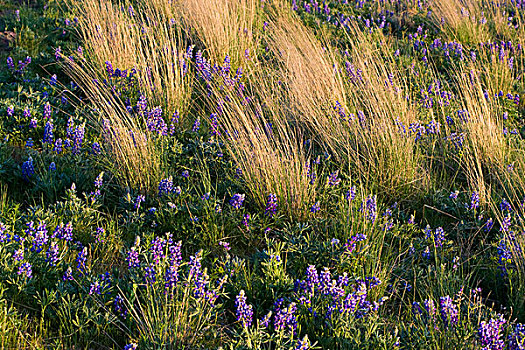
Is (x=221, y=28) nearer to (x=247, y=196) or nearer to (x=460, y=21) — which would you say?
(x=247, y=196)

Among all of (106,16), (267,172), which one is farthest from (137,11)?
(267,172)

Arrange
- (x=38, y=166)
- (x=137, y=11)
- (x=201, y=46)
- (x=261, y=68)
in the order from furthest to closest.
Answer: (x=137, y=11) < (x=201, y=46) < (x=261, y=68) < (x=38, y=166)

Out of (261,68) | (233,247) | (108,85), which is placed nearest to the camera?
(233,247)

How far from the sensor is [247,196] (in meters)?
3.82

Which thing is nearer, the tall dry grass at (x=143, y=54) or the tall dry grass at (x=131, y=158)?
the tall dry grass at (x=131, y=158)

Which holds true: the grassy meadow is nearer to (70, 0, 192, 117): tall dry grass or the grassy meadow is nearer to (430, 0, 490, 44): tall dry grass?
(70, 0, 192, 117): tall dry grass

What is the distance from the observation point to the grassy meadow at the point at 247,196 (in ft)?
9.04

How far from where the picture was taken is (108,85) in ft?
15.6

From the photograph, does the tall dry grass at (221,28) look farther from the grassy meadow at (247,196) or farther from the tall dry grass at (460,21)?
the tall dry grass at (460,21)

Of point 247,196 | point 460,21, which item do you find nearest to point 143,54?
point 247,196

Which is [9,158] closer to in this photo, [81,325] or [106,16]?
[81,325]

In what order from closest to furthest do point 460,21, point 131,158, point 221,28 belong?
point 131,158 → point 221,28 → point 460,21

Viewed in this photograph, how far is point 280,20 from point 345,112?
71.8 inches

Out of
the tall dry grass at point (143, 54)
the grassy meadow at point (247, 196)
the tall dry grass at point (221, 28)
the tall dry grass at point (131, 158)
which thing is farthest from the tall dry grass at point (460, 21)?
the tall dry grass at point (131, 158)
